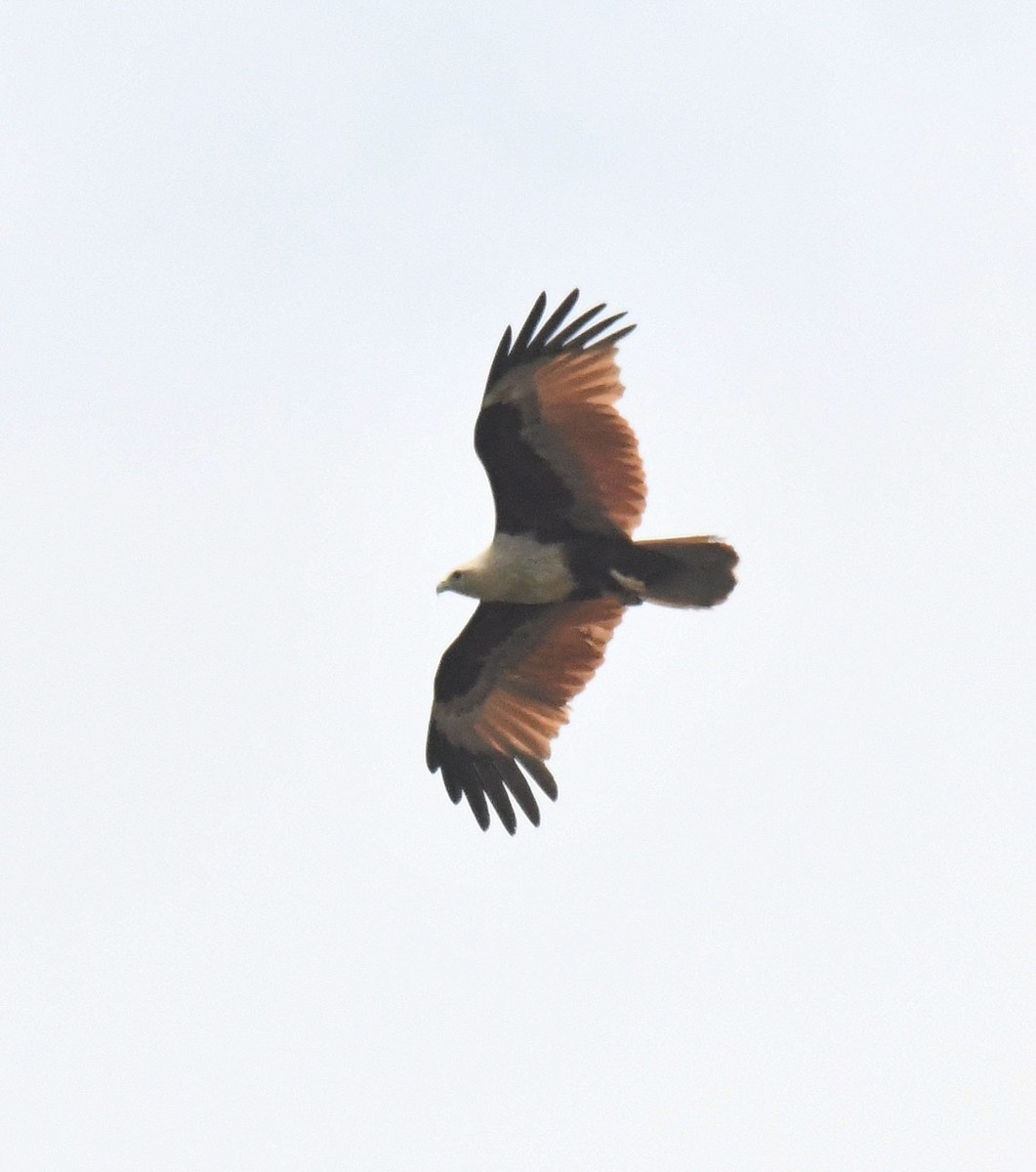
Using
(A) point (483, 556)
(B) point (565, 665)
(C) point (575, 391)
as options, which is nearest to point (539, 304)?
(C) point (575, 391)

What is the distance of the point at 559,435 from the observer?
49.5 feet

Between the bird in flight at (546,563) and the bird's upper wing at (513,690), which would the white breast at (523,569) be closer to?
the bird in flight at (546,563)

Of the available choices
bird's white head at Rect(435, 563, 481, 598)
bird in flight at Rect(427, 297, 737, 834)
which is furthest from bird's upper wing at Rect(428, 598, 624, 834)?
bird's white head at Rect(435, 563, 481, 598)

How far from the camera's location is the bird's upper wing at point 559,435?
589 inches

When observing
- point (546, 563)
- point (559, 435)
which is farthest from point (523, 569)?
point (559, 435)

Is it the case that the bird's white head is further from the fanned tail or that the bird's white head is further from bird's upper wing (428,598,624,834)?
the fanned tail

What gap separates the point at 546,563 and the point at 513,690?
1.36 metres

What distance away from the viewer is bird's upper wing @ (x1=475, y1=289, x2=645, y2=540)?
15.0m

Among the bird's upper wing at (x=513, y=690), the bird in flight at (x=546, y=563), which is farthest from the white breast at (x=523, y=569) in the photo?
the bird's upper wing at (x=513, y=690)

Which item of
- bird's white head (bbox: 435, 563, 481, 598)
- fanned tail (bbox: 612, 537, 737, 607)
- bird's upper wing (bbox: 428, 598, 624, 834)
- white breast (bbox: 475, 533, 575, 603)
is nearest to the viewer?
fanned tail (bbox: 612, 537, 737, 607)

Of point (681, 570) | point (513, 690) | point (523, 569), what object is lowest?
point (513, 690)

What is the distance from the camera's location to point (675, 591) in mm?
15000

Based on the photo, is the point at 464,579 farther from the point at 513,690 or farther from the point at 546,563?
→ the point at 513,690

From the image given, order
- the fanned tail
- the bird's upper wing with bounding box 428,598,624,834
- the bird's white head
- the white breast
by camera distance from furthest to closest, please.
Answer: the bird's upper wing with bounding box 428,598,624,834, the bird's white head, the white breast, the fanned tail
